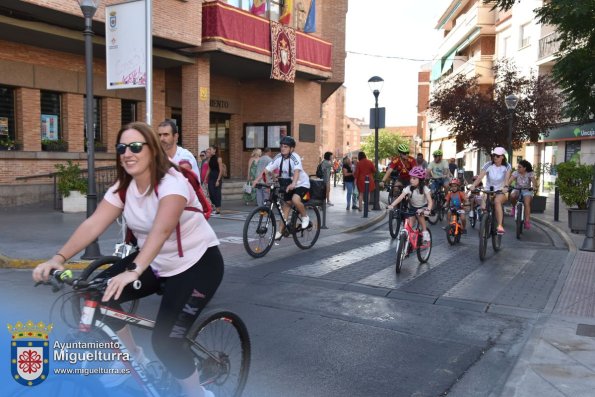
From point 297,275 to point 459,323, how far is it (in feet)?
8.41

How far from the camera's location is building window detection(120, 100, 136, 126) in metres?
18.9

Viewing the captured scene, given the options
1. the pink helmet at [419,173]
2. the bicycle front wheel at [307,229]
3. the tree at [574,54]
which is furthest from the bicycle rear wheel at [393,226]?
the tree at [574,54]

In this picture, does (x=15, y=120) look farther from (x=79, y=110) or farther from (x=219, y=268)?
(x=219, y=268)

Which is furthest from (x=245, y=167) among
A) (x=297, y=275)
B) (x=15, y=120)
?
(x=297, y=275)

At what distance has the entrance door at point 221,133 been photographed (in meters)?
23.0

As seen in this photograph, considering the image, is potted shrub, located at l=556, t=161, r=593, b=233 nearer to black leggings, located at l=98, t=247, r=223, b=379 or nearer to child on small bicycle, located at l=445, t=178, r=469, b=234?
child on small bicycle, located at l=445, t=178, r=469, b=234

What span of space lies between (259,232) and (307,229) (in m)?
1.24

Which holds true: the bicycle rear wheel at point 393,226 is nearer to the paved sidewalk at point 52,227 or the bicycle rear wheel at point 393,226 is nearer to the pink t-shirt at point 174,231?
the paved sidewalk at point 52,227

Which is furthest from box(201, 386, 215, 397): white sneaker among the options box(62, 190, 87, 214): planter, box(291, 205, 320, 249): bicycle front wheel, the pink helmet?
box(62, 190, 87, 214): planter

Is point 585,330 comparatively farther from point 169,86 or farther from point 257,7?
point 169,86

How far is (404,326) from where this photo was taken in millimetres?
5297

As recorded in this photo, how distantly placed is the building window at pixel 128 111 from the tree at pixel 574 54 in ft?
41.9

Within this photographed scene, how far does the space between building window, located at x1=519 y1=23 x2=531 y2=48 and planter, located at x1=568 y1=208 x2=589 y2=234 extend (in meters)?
25.3

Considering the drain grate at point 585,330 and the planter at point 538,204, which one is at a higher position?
the planter at point 538,204
